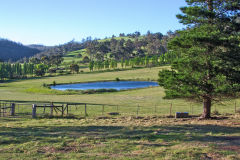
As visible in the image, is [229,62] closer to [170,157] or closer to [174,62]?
[174,62]

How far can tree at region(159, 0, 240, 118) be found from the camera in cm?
2083

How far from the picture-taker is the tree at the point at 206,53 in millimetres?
20828

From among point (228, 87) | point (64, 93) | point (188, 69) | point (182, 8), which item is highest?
point (182, 8)

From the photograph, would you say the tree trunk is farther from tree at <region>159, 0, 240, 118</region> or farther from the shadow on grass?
the shadow on grass

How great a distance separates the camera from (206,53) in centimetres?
2228

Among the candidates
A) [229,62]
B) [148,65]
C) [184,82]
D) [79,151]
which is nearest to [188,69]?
[184,82]

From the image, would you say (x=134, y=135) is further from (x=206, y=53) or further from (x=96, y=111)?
(x=96, y=111)

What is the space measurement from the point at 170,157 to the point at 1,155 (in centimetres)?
787

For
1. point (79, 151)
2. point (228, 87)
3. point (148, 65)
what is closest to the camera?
point (79, 151)

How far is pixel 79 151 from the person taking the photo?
12531 millimetres

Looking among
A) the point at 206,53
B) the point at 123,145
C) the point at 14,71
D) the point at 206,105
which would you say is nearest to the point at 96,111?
the point at 206,105

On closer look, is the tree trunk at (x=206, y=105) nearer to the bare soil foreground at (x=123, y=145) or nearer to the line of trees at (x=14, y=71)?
the bare soil foreground at (x=123, y=145)

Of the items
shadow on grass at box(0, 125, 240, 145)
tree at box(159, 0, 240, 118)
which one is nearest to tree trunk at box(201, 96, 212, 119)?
tree at box(159, 0, 240, 118)

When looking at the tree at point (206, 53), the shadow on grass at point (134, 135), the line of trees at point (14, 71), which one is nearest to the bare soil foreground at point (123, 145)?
the shadow on grass at point (134, 135)
